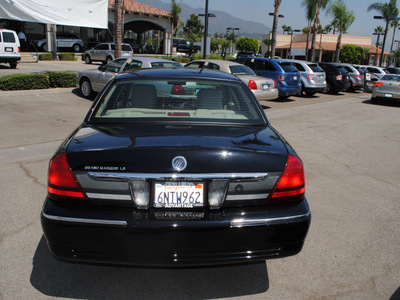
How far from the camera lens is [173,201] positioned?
2535mm

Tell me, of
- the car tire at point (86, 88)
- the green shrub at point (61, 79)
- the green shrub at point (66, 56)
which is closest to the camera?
the car tire at point (86, 88)

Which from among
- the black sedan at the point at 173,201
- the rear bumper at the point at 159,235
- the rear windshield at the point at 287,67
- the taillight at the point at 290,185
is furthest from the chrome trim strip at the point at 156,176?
the rear windshield at the point at 287,67

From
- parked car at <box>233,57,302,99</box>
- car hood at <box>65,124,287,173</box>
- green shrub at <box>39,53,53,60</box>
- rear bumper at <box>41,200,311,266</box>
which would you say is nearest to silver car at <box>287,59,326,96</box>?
parked car at <box>233,57,302,99</box>

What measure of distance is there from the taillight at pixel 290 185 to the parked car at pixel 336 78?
63.9 ft

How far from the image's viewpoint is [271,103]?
1577 centimetres

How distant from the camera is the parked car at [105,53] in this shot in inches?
1041

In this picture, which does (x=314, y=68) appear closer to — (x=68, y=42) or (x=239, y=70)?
(x=239, y=70)

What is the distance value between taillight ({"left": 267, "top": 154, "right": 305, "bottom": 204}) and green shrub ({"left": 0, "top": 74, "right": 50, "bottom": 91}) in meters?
12.1

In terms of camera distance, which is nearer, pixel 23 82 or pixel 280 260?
pixel 280 260

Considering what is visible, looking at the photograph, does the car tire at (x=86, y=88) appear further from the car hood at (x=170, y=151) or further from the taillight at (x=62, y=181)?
the taillight at (x=62, y=181)

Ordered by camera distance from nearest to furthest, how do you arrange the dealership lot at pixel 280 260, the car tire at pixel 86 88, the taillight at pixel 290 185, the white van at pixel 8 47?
the taillight at pixel 290 185 < the dealership lot at pixel 280 260 < the car tire at pixel 86 88 < the white van at pixel 8 47

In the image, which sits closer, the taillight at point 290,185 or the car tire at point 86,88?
the taillight at point 290,185

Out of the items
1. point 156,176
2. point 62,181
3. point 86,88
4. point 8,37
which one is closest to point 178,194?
point 156,176

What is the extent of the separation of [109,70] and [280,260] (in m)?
10.3
